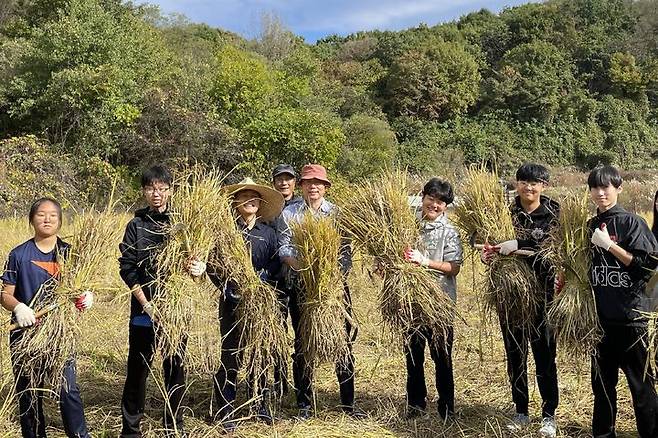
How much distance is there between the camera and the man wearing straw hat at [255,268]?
3059mm

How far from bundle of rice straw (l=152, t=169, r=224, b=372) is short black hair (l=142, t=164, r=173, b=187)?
0.08 metres

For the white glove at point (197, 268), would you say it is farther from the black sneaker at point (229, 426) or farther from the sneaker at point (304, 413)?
the sneaker at point (304, 413)

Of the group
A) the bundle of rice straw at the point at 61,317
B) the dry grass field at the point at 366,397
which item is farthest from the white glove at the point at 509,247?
the bundle of rice straw at the point at 61,317

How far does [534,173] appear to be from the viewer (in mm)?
2936

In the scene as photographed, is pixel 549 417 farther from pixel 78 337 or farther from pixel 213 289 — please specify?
pixel 78 337

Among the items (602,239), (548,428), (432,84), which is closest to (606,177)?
(602,239)

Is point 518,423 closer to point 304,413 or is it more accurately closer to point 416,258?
point 416,258

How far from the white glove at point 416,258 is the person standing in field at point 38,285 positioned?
162 centimetres

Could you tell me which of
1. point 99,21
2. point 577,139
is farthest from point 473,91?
point 99,21

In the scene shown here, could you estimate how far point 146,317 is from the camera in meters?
2.82

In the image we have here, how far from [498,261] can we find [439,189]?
1.65 feet

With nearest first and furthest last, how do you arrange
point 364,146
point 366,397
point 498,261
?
point 498,261
point 366,397
point 364,146

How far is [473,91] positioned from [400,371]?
85.5ft

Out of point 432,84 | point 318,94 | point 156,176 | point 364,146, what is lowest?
point 156,176
